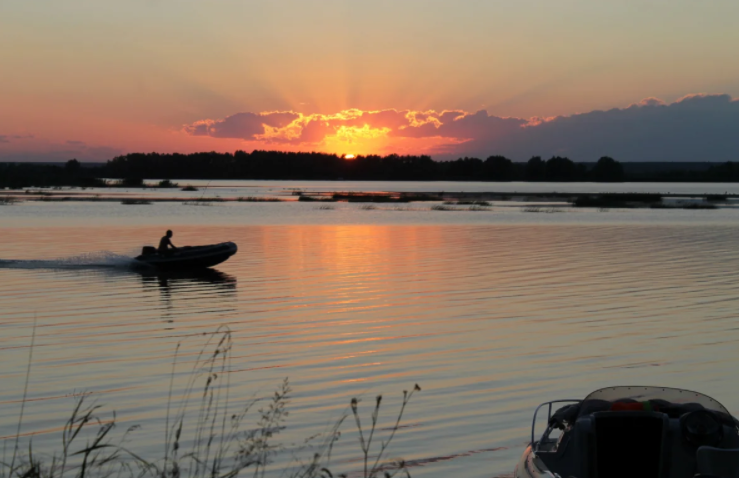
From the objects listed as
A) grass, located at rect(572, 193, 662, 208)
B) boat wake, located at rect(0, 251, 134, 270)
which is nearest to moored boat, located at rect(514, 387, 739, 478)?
boat wake, located at rect(0, 251, 134, 270)

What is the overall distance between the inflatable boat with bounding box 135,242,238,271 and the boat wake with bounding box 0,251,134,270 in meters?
1.00

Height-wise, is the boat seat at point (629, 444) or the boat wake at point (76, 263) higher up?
the boat seat at point (629, 444)

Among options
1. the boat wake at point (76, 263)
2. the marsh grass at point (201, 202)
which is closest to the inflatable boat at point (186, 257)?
the boat wake at point (76, 263)

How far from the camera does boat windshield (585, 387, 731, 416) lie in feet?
23.4

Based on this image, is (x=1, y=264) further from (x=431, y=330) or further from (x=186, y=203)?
(x=186, y=203)

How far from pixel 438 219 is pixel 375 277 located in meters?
33.9

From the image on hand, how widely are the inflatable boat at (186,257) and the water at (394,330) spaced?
0.67m

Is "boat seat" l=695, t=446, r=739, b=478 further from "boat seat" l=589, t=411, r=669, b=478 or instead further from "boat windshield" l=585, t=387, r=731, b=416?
"boat windshield" l=585, t=387, r=731, b=416

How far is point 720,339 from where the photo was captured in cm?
1630

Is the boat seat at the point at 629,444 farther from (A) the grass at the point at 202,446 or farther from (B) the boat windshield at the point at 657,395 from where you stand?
(A) the grass at the point at 202,446

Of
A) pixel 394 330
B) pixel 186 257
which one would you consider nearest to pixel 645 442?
pixel 394 330

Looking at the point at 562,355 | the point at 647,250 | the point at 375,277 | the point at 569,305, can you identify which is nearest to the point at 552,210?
the point at 647,250

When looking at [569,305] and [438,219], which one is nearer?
[569,305]

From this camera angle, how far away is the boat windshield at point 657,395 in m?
7.14
